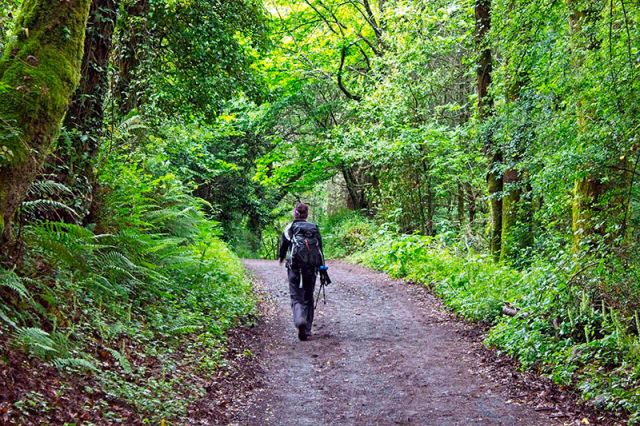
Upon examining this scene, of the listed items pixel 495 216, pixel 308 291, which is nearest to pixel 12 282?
pixel 308 291

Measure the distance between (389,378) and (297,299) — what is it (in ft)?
8.18

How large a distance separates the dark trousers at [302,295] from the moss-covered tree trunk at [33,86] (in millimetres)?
4861

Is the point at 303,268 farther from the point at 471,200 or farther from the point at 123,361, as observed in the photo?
the point at 471,200

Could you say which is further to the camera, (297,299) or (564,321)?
(297,299)

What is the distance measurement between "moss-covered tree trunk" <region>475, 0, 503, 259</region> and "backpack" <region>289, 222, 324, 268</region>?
4273 millimetres

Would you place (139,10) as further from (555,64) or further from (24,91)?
(555,64)

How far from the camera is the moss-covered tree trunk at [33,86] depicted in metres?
4.35

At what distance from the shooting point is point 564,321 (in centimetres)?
685

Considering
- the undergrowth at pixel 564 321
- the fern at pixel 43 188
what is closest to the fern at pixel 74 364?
the fern at pixel 43 188

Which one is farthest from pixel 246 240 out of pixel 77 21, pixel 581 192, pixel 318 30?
pixel 77 21

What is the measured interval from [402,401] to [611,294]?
2.98 metres

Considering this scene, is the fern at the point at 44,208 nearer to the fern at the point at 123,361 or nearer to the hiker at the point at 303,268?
the fern at the point at 123,361

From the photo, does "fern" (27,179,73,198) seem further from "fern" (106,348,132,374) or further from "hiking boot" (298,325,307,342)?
"hiking boot" (298,325,307,342)

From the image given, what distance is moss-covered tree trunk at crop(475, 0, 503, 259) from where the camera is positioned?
1144 cm
